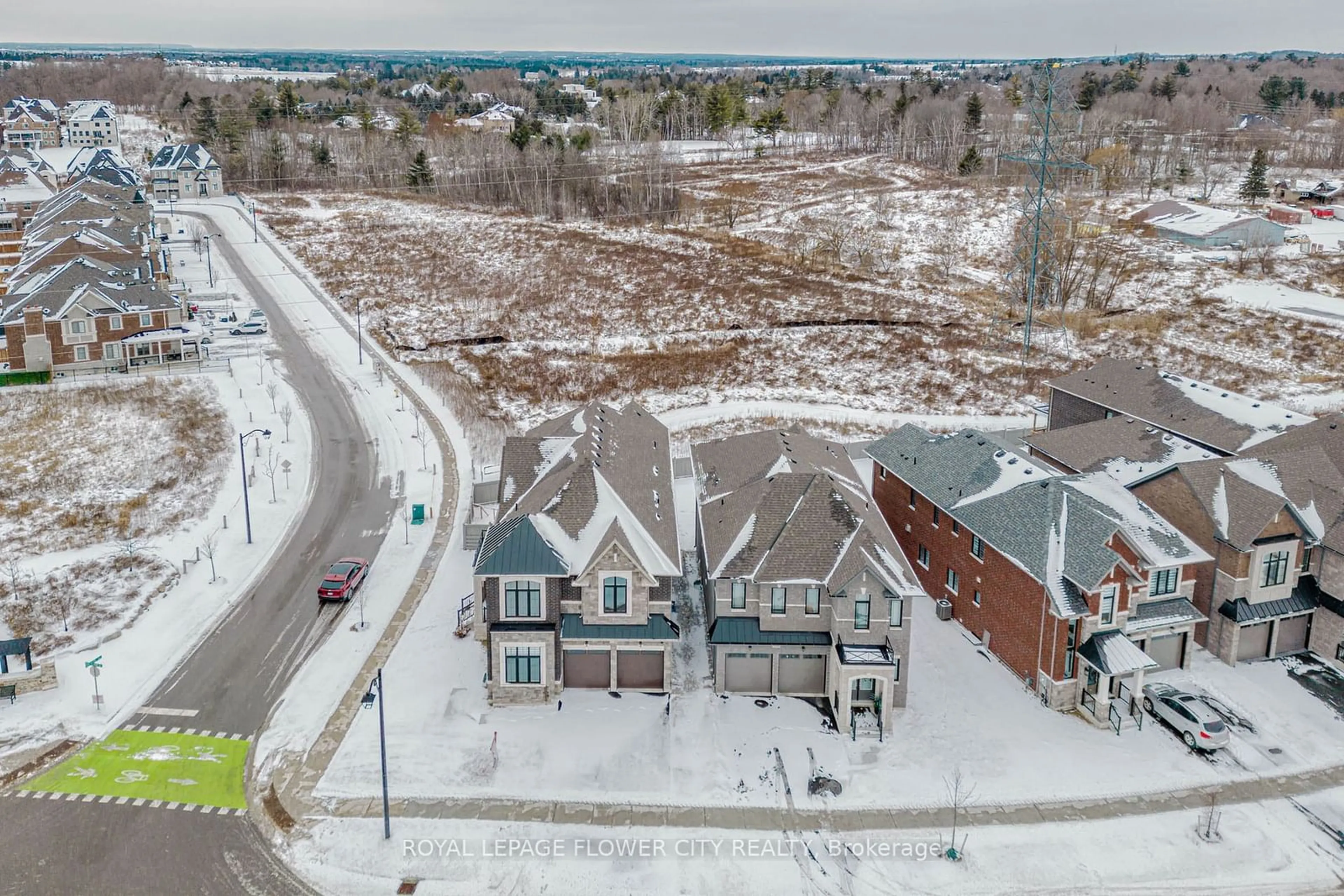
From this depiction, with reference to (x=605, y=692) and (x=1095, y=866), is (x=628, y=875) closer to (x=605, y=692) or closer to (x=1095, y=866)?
(x=605, y=692)

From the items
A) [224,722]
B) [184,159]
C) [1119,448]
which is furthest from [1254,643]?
[184,159]

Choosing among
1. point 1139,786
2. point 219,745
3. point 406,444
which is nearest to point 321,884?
point 219,745

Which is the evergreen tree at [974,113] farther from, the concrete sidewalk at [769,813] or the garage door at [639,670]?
the concrete sidewalk at [769,813]

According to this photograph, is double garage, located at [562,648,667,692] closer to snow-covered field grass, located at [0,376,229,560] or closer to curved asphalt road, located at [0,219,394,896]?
curved asphalt road, located at [0,219,394,896]

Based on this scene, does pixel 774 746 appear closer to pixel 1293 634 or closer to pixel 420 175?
pixel 1293 634

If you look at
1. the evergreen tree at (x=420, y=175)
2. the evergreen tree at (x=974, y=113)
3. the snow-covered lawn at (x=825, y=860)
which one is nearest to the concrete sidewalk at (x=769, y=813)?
the snow-covered lawn at (x=825, y=860)

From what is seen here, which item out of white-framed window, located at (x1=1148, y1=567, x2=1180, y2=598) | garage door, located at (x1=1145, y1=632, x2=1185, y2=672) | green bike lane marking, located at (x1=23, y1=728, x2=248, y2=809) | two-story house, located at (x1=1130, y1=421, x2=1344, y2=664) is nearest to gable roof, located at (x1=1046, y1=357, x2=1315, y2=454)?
two-story house, located at (x1=1130, y1=421, x2=1344, y2=664)
